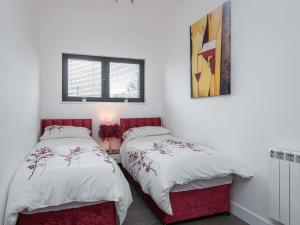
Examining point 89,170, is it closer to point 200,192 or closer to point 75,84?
point 200,192

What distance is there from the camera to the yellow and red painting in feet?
7.76

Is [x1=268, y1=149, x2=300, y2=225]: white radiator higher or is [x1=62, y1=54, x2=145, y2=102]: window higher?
[x1=62, y1=54, x2=145, y2=102]: window

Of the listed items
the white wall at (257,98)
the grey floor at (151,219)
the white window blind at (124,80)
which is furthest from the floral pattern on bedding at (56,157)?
the white window blind at (124,80)

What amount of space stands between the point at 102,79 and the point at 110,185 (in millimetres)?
2544

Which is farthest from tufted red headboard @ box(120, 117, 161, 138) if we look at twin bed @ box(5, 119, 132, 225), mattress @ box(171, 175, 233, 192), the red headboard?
mattress @ box(171, 175, 233, 192)

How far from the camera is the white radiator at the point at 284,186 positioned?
1587 millimetres

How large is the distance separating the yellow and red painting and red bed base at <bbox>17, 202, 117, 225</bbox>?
170cm

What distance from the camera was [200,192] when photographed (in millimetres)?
2090

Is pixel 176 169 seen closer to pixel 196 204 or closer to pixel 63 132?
pixel 196 204

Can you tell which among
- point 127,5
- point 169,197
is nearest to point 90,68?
point 127,5

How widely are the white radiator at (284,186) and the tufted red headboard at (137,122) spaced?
2406 millimetres

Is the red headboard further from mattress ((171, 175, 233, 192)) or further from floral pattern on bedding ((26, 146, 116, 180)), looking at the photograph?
mattress ((171, 175, 233, 192))

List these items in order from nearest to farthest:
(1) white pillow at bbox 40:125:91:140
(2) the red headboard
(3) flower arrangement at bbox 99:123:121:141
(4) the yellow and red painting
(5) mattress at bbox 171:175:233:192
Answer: (5) mattress at bbox 171:175:233:192 → (4) the yellow and red painting → (1) white pillow at bbox 40:125:91:140 → (3) flower arrangement at bbox 99:123:121:141 → (2) the red headboard

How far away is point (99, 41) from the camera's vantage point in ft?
12.4
